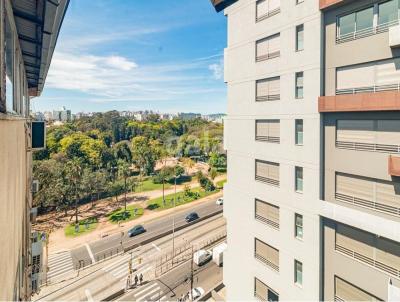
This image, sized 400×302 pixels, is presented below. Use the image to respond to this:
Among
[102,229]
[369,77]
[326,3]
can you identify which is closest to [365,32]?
[369,77]

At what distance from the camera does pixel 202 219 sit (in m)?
44.4

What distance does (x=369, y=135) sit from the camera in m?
9.65

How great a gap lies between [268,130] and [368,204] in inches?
215

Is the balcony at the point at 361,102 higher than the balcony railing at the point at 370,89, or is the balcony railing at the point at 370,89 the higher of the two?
the balcony railing at the point at 370,89

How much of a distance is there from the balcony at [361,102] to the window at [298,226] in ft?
16.5

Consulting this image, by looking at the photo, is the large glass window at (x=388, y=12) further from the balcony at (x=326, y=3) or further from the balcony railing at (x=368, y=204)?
the balcony railing at (x=368, y=204)

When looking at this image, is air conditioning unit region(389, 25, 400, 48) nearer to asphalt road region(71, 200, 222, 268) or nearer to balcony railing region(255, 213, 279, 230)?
balcony railing region(255, 213, 279, 230)

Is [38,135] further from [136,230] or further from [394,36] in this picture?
[136,230]

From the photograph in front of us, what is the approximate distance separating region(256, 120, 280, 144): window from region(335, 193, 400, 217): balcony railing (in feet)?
12.5

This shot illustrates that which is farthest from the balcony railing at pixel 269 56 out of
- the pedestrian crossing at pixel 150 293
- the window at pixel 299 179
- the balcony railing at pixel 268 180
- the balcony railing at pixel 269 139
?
the pedestrian crossing at pixel 150 293

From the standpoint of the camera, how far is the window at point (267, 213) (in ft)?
43.4

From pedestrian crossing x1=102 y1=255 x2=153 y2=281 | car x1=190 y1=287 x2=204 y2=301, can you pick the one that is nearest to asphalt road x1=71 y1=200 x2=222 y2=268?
pedestrian crossing x1=102 y1=255 x2=153 y2=281

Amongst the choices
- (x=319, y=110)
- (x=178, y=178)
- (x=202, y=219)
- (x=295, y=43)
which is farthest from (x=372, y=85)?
(x=178, y=178)

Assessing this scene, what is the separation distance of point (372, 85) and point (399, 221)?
4.86 m
